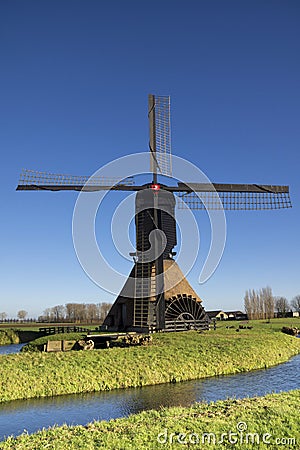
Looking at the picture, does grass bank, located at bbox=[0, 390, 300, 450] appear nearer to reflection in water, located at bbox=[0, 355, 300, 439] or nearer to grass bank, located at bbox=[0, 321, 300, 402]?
reflection in water, located at bbox=[0, 355, 300, 439]

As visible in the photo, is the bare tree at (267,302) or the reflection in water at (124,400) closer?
the reflection in water at (124,400)

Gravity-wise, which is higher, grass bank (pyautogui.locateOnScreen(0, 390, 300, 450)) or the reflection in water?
grass bank (pyautogui.locateOnScreen(0, 390, 300, 450))

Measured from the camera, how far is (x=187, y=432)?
8.06 meters

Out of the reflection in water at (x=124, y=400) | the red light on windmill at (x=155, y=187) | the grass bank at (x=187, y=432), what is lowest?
the reflection in water at (x=124, y=400)

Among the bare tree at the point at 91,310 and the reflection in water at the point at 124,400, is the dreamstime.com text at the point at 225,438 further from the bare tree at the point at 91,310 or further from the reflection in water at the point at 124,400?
the bare tree at the point at 91,310

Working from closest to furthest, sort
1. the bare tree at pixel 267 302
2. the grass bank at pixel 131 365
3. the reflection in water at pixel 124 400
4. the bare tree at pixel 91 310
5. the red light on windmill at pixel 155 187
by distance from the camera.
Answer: the reflection in water at pixel 124 400
the grass bank at pixel 131 365
the red light on windmill at pixel 155 187
the bare tree at pixel 267 302
the bare tree at pixel 91 310

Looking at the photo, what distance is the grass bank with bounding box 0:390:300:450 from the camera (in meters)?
7.59

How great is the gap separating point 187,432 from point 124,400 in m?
5.74

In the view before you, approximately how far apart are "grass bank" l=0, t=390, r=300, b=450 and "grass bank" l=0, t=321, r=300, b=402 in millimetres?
5841

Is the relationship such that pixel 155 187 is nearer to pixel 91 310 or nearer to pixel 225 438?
pixel 225 438

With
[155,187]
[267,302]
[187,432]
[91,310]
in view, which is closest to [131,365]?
[187,432]

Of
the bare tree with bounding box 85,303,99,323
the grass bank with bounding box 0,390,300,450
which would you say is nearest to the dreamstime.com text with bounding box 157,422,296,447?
the grass bank with bounding box 0,390,300,450

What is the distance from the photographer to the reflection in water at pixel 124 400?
11062mm

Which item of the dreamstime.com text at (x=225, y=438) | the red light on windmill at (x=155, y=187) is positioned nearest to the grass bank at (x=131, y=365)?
the dreamstime.com text at (x=225, y=438)
